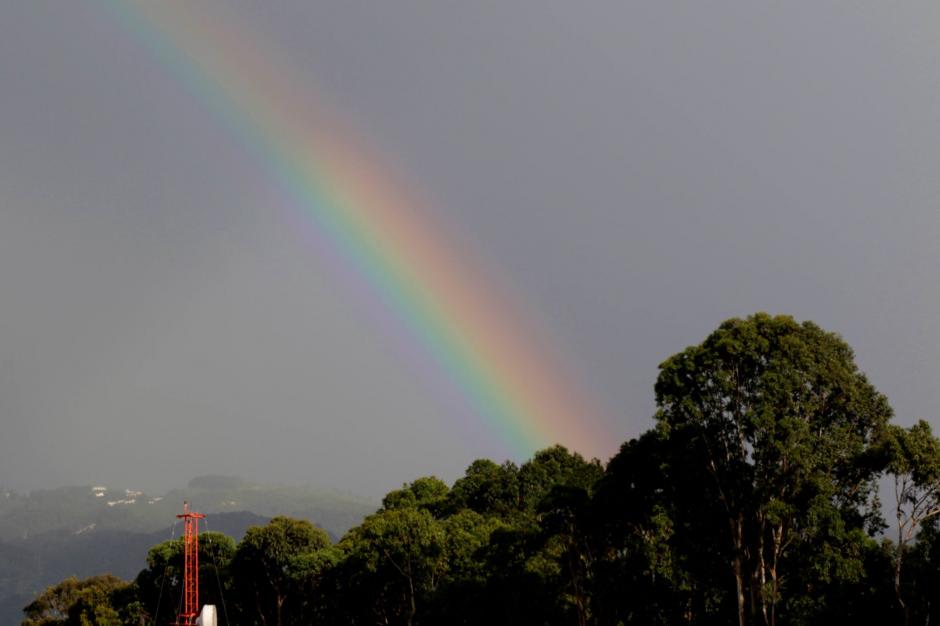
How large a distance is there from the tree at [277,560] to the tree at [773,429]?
1577 inches

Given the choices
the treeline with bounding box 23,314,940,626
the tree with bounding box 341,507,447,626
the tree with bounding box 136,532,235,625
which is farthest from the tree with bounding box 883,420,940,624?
the tree with bounding box 136,532,235,625

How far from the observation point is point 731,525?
124ft

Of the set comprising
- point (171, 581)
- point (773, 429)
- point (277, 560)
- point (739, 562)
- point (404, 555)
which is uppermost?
point (773, 429)

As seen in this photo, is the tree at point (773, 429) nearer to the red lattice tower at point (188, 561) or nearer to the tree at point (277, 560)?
the red lattice tower at point (188, 561)

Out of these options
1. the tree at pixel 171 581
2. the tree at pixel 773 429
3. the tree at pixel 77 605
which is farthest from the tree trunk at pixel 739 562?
the tree at pixel 77 605

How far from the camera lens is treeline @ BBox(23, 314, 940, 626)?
116ft

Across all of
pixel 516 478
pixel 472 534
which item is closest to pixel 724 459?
pixel 472 534

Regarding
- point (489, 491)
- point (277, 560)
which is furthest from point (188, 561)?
point (489, 491)

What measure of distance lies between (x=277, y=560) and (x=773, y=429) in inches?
1894

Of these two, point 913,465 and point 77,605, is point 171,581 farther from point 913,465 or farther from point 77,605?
point 913,465

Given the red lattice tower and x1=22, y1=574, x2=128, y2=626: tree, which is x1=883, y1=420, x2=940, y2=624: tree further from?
x1=22, y1=574, x2=128, y2=626: tree

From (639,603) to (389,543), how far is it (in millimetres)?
18674

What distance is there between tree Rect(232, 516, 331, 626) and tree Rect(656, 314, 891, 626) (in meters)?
40.1

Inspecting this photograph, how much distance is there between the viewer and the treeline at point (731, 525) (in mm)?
35375
